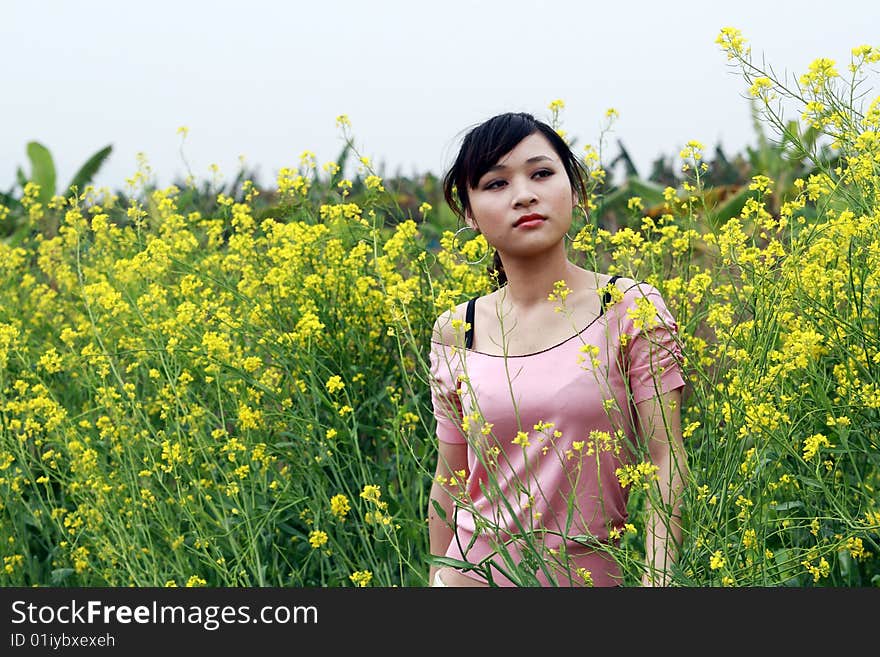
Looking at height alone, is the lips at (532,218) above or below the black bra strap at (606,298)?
above

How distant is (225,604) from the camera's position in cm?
222

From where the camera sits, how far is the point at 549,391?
219 cm

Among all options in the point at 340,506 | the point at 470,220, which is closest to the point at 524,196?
the point at 470,220

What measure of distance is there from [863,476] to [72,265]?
330 cm

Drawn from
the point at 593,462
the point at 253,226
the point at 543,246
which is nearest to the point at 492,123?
the point at 543,246

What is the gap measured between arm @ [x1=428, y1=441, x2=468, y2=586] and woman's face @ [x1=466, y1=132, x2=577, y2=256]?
478mm

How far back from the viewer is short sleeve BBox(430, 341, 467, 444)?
238cm

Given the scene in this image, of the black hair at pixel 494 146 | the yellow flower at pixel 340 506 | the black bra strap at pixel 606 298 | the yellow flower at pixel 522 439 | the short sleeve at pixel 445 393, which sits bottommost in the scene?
the yellow flower at pixel 340 506

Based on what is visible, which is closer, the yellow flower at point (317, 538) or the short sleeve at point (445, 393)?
the short sleeve at point (445, 393)

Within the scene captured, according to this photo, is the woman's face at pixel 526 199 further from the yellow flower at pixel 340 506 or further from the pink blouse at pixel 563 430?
the yellow flower at pixel 340 506

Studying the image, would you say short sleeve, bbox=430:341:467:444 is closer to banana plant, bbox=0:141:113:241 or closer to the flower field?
the flower field

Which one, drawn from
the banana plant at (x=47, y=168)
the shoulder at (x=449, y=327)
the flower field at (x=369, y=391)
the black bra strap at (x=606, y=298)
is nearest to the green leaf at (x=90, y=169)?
the banana plant at (x=47, y=168)

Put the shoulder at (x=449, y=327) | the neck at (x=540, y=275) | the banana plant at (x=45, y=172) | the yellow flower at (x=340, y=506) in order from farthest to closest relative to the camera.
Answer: the banana plant at (x=45, y=172)
the yellow flower at (x=340, y=506)
the shoulder at (x=449, y=327)
the neck at (x=540, y=275)

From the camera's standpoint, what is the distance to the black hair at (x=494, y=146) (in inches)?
89.2
